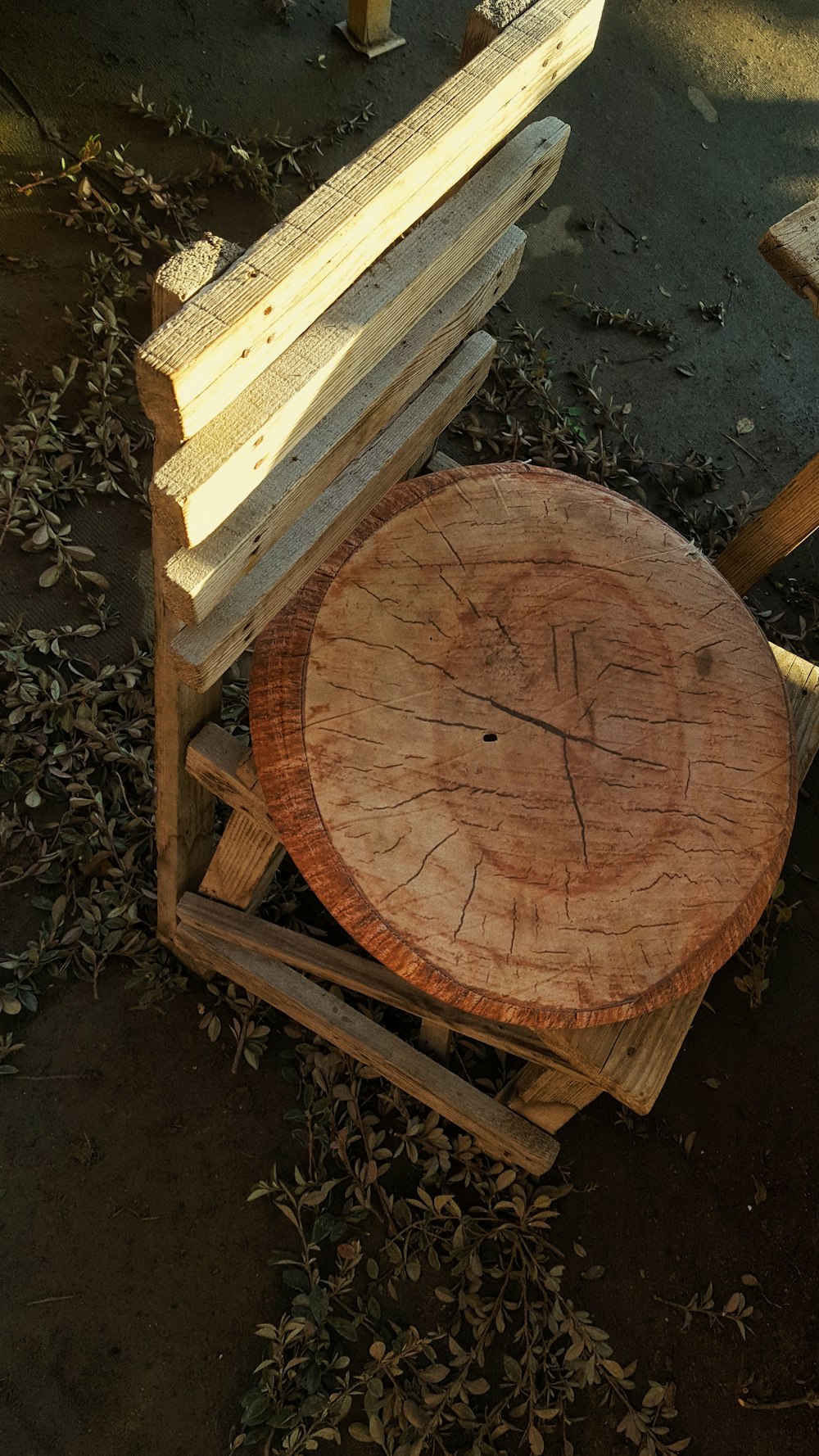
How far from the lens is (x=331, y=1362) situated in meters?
2.33

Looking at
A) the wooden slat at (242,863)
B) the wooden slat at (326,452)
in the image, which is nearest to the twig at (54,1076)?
the wooden slat at (242,863)

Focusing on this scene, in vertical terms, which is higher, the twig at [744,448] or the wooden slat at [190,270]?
the wooden slat at [190,270]

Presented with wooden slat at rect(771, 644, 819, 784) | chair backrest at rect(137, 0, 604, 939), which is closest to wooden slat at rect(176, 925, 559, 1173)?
chair backrest at rect(137, 0, 604, 939)

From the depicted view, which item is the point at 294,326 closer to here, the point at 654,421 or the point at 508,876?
the point at 508,876

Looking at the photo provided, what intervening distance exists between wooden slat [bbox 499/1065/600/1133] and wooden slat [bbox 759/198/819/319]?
1676 mm

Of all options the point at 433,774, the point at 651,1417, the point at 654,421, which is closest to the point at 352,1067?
the point at 651,1417

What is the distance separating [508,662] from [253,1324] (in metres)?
1.58

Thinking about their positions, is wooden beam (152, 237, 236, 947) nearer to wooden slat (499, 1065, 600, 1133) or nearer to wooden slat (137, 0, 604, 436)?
wooden slat (137, 0, 604, 436)

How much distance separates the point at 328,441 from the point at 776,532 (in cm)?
187

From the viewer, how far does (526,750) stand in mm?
1785

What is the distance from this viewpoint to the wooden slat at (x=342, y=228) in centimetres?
119

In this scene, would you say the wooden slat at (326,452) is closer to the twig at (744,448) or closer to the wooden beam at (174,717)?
the wooden beam at (174,717)

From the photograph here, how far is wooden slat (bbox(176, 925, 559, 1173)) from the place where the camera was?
2373 mm

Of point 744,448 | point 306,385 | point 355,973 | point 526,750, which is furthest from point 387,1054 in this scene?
point 744,448
